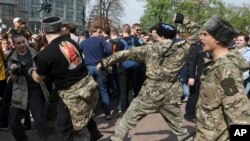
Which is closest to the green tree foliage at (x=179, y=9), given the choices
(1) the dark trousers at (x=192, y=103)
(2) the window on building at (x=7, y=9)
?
(2) the window on building at (x=7, y=9)

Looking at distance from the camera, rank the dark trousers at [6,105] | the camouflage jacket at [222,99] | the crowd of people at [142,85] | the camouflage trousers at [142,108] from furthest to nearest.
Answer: the dark trousers at [6,105]
the camouflage trousers at [142,108]
the crowd of people at [142,85]
the camouflage jacket at [222,99]

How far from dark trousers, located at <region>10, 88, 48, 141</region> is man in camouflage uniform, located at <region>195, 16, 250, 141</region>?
323 cm

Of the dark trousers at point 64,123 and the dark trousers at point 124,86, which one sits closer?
the dark trousers at point 64,123

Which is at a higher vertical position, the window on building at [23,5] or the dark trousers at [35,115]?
the dark trousers at [35,115]

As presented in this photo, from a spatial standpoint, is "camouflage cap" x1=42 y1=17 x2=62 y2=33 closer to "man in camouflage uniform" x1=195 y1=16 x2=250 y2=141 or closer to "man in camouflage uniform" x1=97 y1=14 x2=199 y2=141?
"man in camouflage uniform" x1=97 y1=14 x2=199 y2=141

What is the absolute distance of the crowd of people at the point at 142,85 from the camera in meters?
3.51

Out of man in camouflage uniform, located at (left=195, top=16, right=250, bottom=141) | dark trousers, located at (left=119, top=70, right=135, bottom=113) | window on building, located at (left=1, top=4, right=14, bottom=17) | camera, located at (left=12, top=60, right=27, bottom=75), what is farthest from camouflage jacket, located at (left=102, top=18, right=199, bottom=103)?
window on building, located at (left=1, top=4, right=14, bottom=17)

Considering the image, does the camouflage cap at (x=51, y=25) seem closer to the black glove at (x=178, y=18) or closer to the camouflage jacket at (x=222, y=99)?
the black glove at (x=178, y=18)

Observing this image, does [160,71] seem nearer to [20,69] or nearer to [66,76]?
[66,76]

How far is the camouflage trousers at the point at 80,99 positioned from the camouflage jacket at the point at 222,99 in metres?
2.03

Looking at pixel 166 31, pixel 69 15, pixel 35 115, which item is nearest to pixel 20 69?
pixel 35 115

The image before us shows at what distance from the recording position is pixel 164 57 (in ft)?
20.5

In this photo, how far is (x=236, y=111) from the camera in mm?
3283

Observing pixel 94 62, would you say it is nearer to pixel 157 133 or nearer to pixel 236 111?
pixel 157 133
